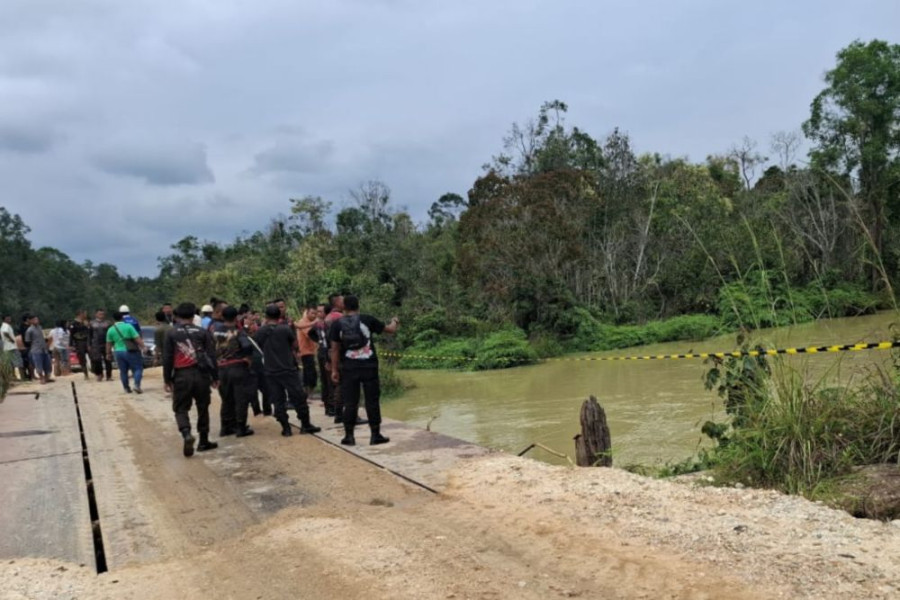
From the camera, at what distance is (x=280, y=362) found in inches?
309

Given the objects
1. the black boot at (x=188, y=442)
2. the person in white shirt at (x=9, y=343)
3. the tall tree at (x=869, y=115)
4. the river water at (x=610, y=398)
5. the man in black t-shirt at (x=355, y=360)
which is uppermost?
the tall tree at (x=869, y=115)

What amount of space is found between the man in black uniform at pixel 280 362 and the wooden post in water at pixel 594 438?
3.48 metres

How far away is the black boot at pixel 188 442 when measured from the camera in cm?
703

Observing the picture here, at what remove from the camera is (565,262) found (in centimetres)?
2494

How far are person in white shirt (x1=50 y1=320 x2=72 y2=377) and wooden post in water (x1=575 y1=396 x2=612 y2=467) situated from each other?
14624 mm

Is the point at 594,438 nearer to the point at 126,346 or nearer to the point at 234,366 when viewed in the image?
the point at 234,366

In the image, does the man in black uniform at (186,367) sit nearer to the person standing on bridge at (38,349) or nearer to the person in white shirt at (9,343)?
the person standing on bridge at (38,349)

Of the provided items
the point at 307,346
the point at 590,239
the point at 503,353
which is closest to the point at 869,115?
the point at 590,239

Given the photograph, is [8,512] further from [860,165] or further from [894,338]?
[860,165]

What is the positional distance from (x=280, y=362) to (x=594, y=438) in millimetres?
3808

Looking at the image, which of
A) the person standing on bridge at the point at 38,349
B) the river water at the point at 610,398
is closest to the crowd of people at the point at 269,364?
the river water at the point at 610,398

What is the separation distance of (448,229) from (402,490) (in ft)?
102

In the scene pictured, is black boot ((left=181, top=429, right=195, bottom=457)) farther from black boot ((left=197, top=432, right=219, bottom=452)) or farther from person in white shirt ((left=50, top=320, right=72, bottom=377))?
person in white shirt ((left=50, top=320, right=72, bottom=377))

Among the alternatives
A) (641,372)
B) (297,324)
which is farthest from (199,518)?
(641,372)
